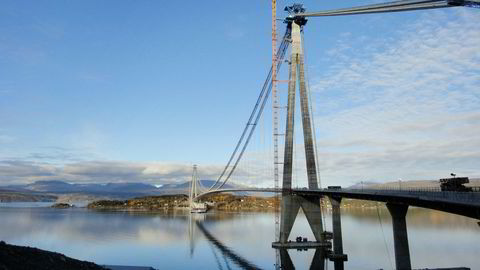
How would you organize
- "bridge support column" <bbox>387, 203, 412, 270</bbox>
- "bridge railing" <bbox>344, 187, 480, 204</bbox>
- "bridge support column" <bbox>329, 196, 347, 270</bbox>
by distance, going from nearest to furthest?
"bridge railing" <bbox>344, 187, 480, 204</bbox> → "bridge support column" <bbox>387, 203, 412, 270</bbox> → "bridge support column" <bbox>329, 196, 347, 270</bbox>

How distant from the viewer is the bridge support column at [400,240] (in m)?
40.3

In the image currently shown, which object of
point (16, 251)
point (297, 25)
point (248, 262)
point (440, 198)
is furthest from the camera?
point (297, 25)

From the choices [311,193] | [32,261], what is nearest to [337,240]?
[311,193]

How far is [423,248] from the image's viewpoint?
65375mm

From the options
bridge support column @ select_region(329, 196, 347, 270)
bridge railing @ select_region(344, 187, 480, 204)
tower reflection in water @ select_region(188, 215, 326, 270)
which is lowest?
tower reflection in water @ select_region(188, 215, 326, 270)

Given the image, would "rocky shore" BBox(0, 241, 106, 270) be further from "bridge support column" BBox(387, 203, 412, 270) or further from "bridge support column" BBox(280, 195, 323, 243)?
"bridge support column" BBox(280, 195, 323, 243)

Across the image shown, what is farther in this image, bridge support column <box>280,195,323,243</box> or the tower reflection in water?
bridge support column <box>280,195,323,243</box>

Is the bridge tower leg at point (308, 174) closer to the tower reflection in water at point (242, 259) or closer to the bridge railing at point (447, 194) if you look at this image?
the tower reflection in water at point (242, 259)

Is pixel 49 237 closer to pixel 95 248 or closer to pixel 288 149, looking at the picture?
pixel 95 248

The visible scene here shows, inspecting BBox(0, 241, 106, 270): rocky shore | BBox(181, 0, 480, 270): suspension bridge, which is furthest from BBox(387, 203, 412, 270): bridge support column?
BBox(0, 241, 106, 270): rocky shore

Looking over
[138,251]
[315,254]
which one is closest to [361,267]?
[315,254]

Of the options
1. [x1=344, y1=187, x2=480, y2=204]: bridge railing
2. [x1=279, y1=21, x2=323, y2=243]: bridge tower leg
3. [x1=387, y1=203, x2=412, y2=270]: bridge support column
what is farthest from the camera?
[x1=279, y1=21, x2=323, y2=243]: bridge tower leg

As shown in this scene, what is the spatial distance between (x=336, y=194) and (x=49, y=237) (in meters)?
64.2

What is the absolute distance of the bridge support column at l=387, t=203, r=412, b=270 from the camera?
132 feet
